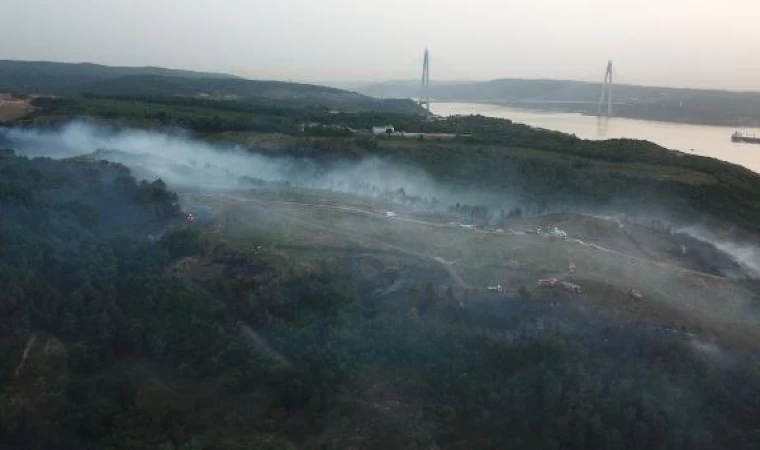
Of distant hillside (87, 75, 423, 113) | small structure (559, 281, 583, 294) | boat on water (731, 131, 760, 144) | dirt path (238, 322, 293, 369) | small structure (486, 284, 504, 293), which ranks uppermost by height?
distant hillside (87, 75, 423, 113)

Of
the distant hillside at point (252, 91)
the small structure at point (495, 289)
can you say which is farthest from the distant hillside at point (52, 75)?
the small structure at point (495, 289)

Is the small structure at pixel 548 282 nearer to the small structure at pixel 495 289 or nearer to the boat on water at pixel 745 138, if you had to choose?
the small structure at pixel 495 289

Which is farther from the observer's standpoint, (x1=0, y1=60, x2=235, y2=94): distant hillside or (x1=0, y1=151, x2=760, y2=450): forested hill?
(x1=0, y1=60, x2=235, y2=94): distant hillside

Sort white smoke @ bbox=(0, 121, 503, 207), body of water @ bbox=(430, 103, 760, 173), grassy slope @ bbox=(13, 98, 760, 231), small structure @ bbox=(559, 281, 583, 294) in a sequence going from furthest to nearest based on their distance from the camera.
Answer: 1. body of water @ bbox=(430, 103, 760, 173)
2. white smoke @ bbox=(0, 121, 503, 207)
3. grassy slope @ bbox=(13, 98, 760, 231)
4. small structure @ bbox=(559, 281, 583, 294)

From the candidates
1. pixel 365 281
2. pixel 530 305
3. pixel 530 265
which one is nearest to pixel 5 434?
pixel 365 281

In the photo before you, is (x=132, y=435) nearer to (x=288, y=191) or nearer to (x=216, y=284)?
(x=216, y=284)

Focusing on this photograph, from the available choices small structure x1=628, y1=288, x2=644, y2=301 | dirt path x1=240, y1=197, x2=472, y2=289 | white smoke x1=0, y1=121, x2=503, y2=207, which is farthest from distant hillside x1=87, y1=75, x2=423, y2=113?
small structure x1=628, y1=288, x2=644, y2=301

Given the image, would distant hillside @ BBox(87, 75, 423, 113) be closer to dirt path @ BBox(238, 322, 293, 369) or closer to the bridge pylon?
the bridge pylon
